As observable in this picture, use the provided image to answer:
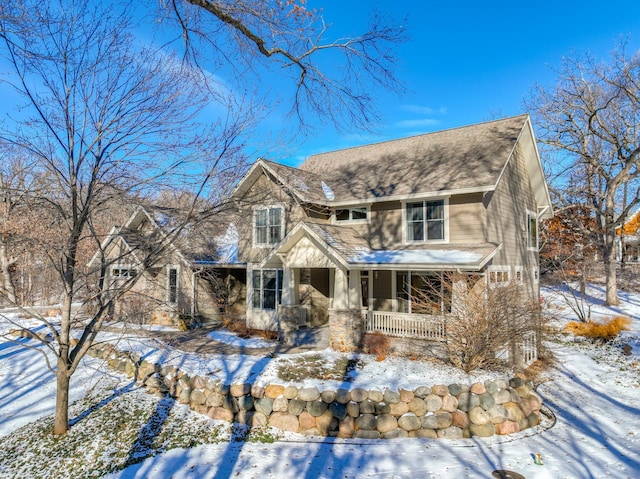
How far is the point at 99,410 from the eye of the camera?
29.3 feet

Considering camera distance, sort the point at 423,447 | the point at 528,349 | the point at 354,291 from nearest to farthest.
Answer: the point at 423,447 < the point at 528,349 < the point at 354,291

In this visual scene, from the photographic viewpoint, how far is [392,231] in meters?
14.0

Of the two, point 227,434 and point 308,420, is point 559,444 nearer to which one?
point 308,420

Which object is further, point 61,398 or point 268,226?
point 268,226

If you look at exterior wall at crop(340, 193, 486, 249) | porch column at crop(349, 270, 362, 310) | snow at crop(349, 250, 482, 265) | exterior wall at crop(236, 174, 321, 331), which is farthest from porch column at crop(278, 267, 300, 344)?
exterior wall at crop(340, 193, 486, 249)

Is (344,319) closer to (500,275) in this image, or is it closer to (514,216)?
(500,275)

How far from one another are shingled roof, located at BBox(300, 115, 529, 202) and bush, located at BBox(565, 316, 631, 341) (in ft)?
24.2

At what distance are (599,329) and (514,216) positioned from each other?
16.5ft

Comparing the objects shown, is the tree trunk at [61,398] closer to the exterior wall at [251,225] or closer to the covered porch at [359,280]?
the covered porch at [359,280]

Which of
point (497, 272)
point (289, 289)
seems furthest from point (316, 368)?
point (497, 272)

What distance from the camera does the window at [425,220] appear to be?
13039mm

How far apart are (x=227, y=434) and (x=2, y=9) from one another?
25.2 feet

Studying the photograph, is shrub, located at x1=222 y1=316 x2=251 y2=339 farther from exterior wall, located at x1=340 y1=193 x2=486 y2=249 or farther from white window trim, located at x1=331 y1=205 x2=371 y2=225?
exterior wall, located at x1=340 y1=193 x2=486 y2=249

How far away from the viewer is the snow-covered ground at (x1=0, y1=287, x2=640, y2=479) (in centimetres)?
640
